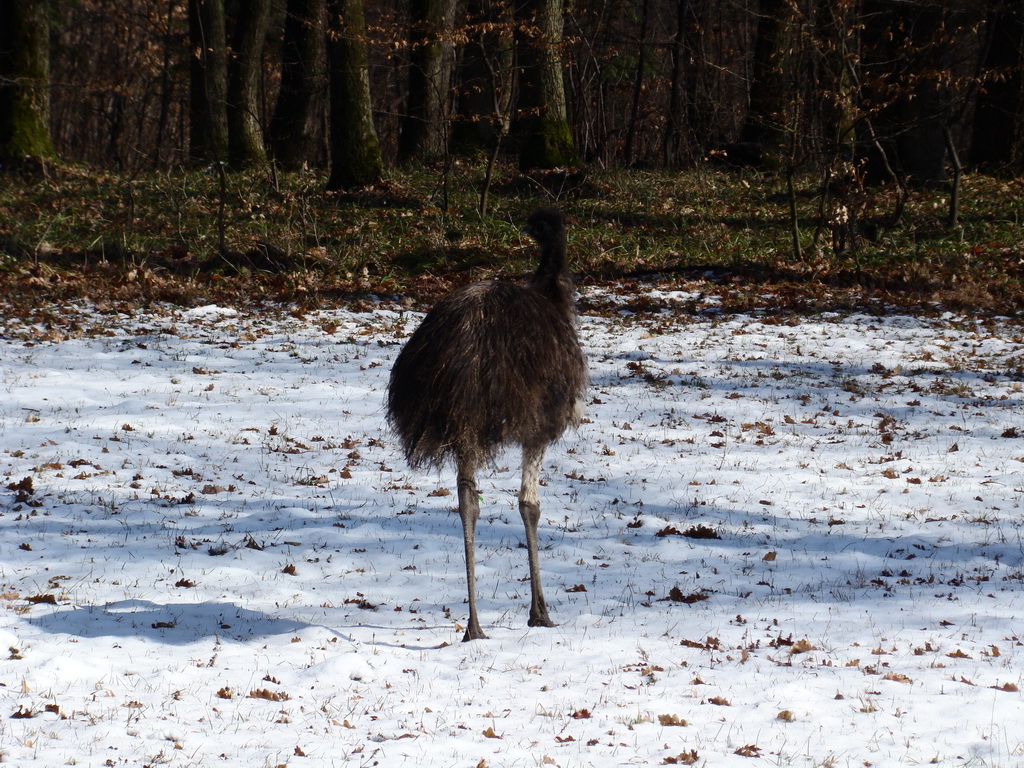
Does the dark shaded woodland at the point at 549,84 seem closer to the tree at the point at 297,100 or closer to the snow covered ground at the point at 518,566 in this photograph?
the tree at the point at 297,100

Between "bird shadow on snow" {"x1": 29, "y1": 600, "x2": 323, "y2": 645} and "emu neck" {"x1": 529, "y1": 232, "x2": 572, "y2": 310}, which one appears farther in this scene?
"emu neck" {"x1": 529, "y1": 232, "x2": 572, "y2": 310}

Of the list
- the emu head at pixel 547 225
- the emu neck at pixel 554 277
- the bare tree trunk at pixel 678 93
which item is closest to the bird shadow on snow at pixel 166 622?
the emu neck at pixel 554 277

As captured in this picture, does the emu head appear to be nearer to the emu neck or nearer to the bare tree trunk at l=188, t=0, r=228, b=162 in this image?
the emu neck

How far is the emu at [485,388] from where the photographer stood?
542 cm

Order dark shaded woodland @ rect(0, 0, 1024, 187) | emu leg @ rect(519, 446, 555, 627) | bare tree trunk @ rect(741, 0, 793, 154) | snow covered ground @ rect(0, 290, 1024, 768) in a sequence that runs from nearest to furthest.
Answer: snow covered ground @ rect(0, 290, 1024, 768)
emu leg @ rect(519, 446, 555, 627)
dark shaded woodland @ rect(0, 0, 1024, 187)
bare tree trunk @ rect(741, 0, 793, 154)

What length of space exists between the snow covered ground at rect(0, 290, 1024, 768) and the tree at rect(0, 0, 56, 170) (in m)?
10.8


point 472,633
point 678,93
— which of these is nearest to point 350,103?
point 678,93

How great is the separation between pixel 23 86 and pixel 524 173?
10.6 meters

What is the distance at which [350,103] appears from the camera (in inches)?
781

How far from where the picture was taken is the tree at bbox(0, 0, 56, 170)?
69.9ft

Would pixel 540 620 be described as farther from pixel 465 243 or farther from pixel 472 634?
pixel 465 243

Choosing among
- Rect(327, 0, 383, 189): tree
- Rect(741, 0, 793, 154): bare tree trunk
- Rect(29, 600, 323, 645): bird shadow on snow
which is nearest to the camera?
Rect(29, 600, 323, 645): bird shadow on snow

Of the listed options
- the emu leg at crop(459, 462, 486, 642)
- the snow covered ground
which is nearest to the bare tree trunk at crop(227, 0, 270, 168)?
the snow covered ground

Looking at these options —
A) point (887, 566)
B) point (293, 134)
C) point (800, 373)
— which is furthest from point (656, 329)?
point (293, 134)
